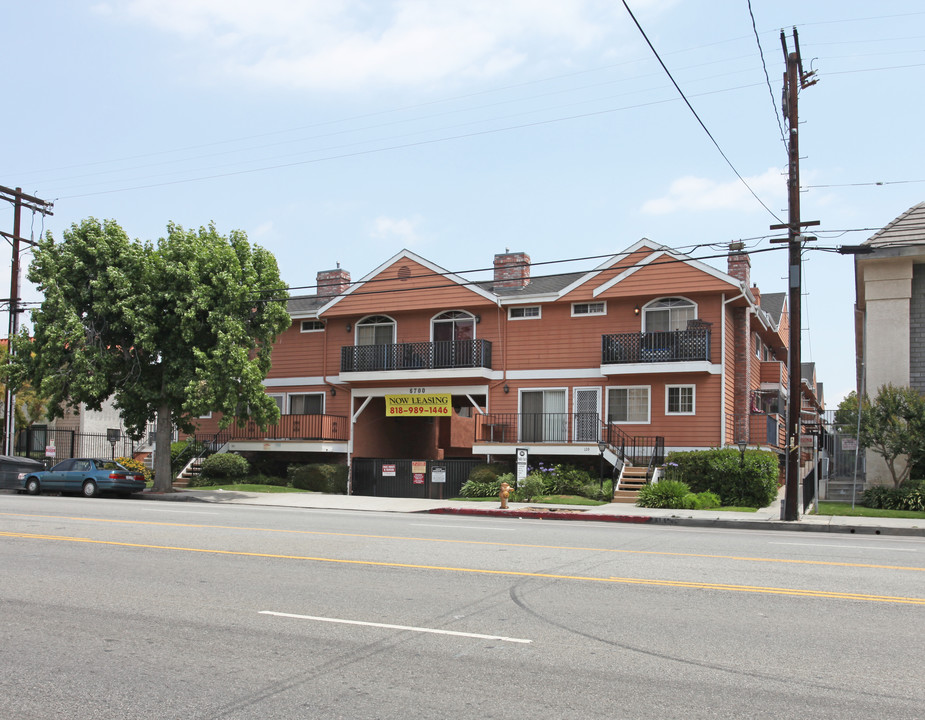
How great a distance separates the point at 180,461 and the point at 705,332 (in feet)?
69.9

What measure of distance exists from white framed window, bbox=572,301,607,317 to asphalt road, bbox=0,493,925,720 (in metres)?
18.4

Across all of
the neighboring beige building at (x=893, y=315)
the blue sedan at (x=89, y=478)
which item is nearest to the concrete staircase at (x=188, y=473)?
the blue sedan at (x=89, y=478)

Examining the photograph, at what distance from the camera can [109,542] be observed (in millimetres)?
13234

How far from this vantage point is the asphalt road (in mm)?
5551

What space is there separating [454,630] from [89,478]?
2383 centimetres

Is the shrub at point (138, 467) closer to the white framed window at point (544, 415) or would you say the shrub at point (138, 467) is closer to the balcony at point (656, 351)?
the white framed window at point (544, 415)

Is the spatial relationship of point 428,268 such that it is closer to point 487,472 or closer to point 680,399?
point 487,472

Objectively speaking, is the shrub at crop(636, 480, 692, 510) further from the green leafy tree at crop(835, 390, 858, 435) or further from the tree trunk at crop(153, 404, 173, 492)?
the tree trunk at crop(153, 404, 173, 492)

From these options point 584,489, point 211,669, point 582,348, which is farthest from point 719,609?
point 582,348

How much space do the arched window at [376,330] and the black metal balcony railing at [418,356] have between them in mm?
986

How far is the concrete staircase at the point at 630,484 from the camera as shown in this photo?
25.9 m

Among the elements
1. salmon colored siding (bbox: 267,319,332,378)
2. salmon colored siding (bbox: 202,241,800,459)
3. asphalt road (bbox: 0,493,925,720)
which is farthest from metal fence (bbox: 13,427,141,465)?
asphalt road (bbox: 0,493,925,720)

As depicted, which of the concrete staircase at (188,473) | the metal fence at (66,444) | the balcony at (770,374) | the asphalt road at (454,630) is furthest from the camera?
the metal fence at (66,444)

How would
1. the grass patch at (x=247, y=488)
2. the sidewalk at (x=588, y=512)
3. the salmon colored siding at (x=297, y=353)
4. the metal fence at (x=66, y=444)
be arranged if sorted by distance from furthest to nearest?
1. the metal fence at (x=66, y=444)
2. the salmon colored siding at (x=297, y=353)
3. the grass patch at (x=247, y=488)
4. the sidewalk at (x=588, y=512)
